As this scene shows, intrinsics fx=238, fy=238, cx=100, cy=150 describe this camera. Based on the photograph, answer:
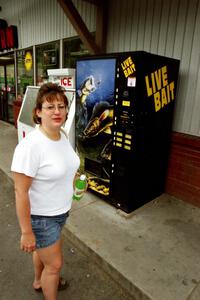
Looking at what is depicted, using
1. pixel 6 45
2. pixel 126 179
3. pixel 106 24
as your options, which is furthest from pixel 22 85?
pixel 126 179

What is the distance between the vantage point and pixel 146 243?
235 cm

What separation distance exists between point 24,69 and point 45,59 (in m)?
1.28

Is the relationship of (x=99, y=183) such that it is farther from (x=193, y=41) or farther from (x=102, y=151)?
(x=193, y=41)

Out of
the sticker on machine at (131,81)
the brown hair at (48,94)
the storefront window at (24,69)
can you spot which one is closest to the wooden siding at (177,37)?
the sticker on machine at (131,81)

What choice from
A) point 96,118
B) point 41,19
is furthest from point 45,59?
point 96,118

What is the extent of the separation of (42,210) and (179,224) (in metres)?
1.87

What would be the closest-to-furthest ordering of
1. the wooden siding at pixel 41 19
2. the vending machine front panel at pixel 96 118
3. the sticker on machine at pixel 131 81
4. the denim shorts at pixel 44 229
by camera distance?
1. the denim shorts at pixel 44 229
2. the sticker on machine at pixel 131 81
3. the vending machine front panel at pixel 96 118
4. the wooden siding at pixel 41 19

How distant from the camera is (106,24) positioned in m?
3.82

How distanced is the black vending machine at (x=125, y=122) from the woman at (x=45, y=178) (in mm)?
1264

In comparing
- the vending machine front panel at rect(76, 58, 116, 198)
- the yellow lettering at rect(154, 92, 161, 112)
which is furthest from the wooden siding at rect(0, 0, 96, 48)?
the yellow lettering at rect(154, 92, 161, 112)

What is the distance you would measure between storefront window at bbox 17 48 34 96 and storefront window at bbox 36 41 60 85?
0.34 metres

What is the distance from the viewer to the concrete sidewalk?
1885mm

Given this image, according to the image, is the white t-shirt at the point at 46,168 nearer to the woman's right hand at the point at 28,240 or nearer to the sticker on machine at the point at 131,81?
the woman's right hand at the point at 28,240

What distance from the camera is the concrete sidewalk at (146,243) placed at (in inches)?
74.2
